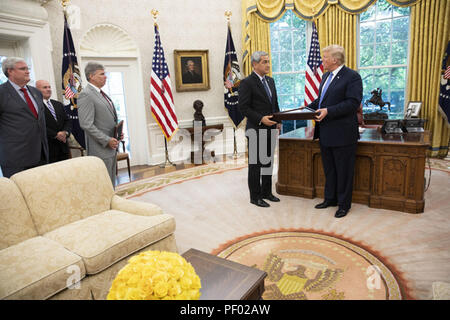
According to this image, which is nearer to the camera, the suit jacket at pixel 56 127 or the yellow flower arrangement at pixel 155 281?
the yellow flower arrangement at pixel 155 281

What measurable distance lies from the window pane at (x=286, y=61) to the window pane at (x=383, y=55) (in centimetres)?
170

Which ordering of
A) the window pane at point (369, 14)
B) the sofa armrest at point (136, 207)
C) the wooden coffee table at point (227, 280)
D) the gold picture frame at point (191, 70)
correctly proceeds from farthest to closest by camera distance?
the gold picture frame at point (191, 70) < the window pane at point (369, 14) < the sofa armrest at point (136, 207) < the wooden coffee table at point (227, 280)

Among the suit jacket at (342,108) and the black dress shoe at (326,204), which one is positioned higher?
the suit jacket at (342,108)

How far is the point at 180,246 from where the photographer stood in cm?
293

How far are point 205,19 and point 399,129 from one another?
4376 millimetres

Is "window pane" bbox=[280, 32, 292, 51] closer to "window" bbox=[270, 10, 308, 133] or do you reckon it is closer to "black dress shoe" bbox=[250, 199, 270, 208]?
"window" bbox=[270, 10, 308, 133]

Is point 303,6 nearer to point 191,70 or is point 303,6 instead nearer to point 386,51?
point 386,51

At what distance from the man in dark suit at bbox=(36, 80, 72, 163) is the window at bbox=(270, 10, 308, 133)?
4467 mm

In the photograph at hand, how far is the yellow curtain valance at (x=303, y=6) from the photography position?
227 inches

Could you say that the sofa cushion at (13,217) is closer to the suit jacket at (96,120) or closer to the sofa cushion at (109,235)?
the sofa cushion at (109,235)

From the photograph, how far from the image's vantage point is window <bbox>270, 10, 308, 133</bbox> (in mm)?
6730

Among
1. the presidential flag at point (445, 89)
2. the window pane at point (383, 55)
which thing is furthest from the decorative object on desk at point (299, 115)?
the window pane at point (383, 55)

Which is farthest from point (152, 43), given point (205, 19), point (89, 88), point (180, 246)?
point (180, 246)

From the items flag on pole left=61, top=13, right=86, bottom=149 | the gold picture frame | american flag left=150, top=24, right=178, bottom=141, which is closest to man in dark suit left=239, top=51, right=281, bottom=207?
american flag left=150, top=24, right=178, bottom=141
